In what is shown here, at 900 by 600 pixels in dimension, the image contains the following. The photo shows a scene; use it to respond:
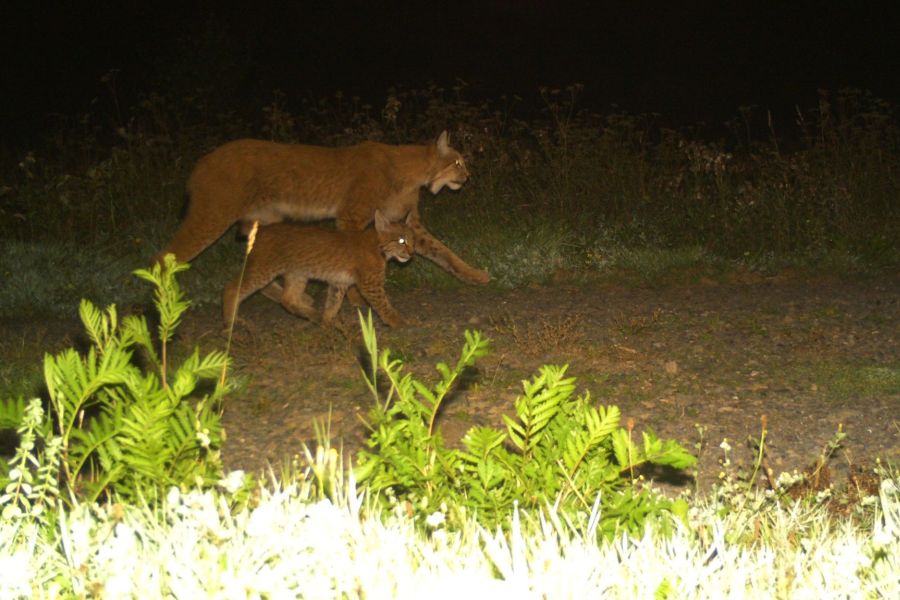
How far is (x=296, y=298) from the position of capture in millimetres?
8055

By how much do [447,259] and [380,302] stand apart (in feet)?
4.37

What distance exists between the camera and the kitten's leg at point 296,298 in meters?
8.01

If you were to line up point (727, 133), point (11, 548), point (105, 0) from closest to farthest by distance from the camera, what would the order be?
point (11, 548)
point (727, 133)
point (105, 0)

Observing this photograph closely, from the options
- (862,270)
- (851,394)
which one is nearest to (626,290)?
(862,270)

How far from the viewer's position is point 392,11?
127ft

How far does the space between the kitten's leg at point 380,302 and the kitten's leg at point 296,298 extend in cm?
43

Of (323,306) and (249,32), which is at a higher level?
(249,32)

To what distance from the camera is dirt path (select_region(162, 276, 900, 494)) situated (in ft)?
17.1

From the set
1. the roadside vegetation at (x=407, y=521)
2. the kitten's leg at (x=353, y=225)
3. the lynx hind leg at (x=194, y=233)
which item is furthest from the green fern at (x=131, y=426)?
the kitten's leg at (x=353, y=225)

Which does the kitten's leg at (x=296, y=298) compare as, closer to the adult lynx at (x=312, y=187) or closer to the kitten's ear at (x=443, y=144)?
the adult lynx at (x=312, y=187)

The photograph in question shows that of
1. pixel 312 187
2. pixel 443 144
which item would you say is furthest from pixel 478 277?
pixel 312 187

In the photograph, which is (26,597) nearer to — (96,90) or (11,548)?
(11,548)

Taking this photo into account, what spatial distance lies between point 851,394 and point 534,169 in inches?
231

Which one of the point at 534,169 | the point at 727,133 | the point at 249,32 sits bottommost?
the point at 727,133
